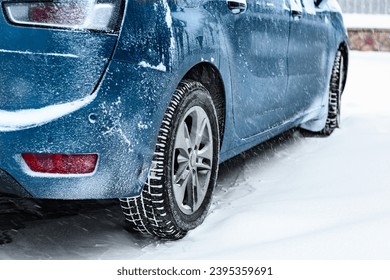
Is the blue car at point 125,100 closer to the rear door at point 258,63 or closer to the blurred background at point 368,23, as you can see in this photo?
the rear door at point 258,63

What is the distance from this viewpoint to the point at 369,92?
9352 millimetres

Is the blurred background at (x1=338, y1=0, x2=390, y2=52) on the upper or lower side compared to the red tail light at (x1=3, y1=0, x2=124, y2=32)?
lower

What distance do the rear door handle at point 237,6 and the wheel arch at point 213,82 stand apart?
Answer: 34 centimetres

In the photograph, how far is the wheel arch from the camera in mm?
3594

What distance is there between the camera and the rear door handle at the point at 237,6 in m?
3.80

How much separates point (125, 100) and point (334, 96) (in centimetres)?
367

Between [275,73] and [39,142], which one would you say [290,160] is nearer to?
[275,73]

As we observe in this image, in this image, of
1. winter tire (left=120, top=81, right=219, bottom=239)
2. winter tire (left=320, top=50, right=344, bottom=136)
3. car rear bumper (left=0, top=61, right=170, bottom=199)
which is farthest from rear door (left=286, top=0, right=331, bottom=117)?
car rear bumper (left=0, top=61, right=170, bottom=199)

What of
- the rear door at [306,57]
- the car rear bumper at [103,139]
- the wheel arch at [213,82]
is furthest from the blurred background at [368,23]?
the car rear bumper at [103,139]

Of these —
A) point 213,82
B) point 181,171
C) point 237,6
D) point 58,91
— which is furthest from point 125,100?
point 237,6

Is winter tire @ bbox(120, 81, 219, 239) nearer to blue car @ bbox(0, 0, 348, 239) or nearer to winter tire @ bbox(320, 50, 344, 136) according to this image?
blue car @ bbox(0, 0, 348, 239)

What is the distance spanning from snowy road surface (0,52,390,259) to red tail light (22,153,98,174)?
558mm

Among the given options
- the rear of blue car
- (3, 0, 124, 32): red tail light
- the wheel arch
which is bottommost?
the wheel arch

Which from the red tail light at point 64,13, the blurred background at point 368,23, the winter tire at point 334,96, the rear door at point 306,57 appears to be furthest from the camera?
the blurred background at point 368,23
